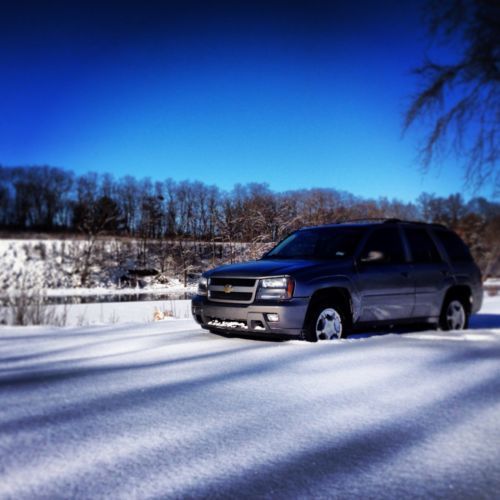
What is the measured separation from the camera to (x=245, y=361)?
14.9ft

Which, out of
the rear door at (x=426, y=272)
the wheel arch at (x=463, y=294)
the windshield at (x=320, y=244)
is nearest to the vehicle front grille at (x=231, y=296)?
the windshield at (x=320, y=244)

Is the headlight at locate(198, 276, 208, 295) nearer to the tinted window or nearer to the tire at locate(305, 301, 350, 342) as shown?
the tire at locate(305, 301, 350, 342)

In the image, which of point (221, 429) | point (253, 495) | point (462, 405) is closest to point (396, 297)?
point (462, 405)

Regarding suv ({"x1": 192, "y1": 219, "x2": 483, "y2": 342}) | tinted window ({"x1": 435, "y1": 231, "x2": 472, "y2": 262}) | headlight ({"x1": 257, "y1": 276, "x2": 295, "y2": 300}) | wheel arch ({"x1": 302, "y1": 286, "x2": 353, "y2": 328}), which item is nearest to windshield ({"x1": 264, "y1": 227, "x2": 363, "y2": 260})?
suv ({"x1": 192, "y1": 219, "x2": 483, "y2": 342})

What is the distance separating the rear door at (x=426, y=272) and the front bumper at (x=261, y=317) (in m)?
2.13

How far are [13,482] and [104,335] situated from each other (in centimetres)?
489

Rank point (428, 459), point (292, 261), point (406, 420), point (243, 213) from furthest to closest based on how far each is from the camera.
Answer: point (243, 213) → point (292, 261) → point (406, 420) → point (428, 459)

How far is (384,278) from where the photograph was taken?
654 centimetres

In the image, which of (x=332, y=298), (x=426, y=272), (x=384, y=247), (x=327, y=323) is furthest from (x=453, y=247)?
(x=327, y=323)

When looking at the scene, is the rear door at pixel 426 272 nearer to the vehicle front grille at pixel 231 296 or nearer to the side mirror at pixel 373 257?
the side mirror at pixel 373 257

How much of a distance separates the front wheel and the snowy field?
626 mm

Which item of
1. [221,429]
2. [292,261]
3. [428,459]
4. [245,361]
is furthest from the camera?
[292,261]

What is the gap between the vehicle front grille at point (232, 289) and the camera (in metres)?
5.89

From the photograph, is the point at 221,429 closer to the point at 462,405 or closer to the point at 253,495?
the point at 253,495
